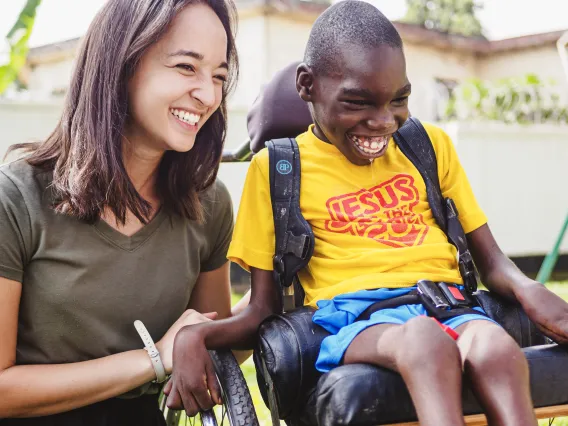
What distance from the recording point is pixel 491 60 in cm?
1593

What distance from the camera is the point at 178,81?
6.66 ft

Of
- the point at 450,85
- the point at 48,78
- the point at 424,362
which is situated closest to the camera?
the point at 424,362

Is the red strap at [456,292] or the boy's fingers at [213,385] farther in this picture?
the red strap at [456,292]

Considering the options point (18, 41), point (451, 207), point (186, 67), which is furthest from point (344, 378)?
point (18, 41)

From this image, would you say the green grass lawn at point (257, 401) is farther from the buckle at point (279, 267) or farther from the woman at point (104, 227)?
the buckle at point (279, 267)

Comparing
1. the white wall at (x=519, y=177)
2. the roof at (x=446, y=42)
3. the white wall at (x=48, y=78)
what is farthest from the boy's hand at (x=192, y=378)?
the white wall at (x=48, y=78)

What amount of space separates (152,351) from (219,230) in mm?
556

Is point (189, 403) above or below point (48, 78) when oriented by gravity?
below

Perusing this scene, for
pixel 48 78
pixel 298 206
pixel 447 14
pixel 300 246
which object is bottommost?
pixel 300 246

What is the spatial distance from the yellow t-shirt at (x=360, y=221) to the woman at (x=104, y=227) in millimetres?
252

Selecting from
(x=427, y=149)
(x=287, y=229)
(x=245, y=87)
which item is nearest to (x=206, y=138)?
(x=287, y=229)

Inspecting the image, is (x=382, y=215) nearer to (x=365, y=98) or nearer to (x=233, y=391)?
(x=365, y=98)

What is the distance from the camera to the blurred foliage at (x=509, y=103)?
10.2m

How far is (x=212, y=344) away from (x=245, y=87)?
10.8 meters
